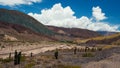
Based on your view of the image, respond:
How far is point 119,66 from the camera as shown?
28391 millimetres

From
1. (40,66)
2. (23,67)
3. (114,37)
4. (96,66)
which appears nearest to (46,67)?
(40,66)

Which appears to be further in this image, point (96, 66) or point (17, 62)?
point (17, 62)

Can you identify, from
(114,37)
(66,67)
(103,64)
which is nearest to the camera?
(66,67)

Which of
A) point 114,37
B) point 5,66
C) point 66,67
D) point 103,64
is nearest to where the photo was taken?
point 66,67

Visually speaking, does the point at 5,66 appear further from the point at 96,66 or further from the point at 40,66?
the point at 96,66

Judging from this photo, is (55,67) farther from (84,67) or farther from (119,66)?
(119,66)

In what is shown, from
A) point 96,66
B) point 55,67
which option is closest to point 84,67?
point 96,66

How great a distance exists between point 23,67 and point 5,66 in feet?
13.9

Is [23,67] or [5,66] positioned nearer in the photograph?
[23,67]

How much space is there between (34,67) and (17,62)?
6693mm

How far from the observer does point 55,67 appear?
27422mm

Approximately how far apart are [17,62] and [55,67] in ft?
29.1

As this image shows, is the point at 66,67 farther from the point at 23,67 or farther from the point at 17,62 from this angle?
the point at 17,62

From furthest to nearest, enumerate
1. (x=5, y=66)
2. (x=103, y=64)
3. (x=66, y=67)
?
(x=5, y=66), (x=103, y=64), (x=66, y=67)
